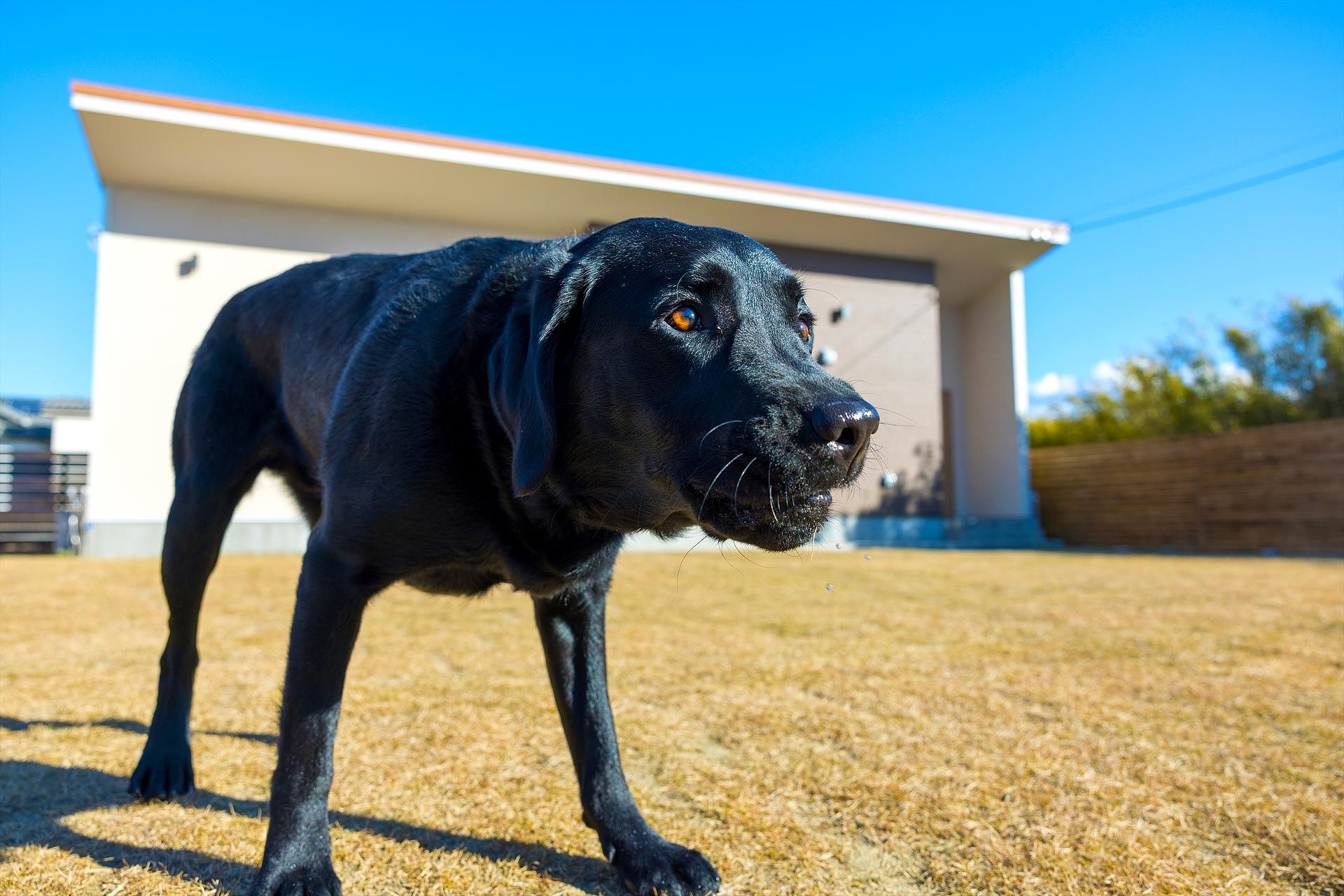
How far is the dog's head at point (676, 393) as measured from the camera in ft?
4.84

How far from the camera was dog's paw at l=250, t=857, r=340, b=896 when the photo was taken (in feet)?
5.57

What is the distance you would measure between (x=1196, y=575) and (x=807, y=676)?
7.24 meters

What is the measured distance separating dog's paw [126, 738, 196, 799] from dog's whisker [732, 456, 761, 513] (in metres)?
1.91

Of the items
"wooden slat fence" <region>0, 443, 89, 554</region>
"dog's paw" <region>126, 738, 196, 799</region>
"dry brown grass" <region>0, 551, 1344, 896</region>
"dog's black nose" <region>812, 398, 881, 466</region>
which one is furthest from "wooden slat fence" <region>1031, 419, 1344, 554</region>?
"wooden slat fence" <region>0, 443, 89, 554</region>

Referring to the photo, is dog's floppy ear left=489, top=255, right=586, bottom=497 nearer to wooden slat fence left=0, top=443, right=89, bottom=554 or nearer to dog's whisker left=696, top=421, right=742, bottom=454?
dog's whisker left=696, top=421, right=742, bottom=454

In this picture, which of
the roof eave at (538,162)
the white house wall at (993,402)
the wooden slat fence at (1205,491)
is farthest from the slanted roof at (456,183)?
the wooden slat fence at (1205,491)

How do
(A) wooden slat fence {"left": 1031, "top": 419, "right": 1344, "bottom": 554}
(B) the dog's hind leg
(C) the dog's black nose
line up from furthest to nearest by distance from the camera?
(A) wooden slat fence {"left": 1031, "top": 419, "right": 1344, "bottom": 554} < (B) the dog's hind leg < (C) the dog's black nose

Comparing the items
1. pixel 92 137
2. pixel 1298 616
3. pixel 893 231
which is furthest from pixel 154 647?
pixel 893 231

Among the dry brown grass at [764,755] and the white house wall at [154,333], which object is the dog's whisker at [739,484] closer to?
the dry brown grass at [764,755]

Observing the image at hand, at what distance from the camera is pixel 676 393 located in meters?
1.65

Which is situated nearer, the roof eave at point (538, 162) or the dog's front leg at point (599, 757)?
the dog's front leg at point (599, 757)

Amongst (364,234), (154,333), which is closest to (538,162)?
(364,234)

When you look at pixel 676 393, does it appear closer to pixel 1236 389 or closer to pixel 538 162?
pixel 538 162

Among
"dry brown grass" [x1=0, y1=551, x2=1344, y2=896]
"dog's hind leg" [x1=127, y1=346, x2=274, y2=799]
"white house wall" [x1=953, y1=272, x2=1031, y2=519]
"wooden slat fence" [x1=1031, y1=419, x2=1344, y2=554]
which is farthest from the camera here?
"white house wall" [x1=953, y1=272, x2=1031, y2=519]
